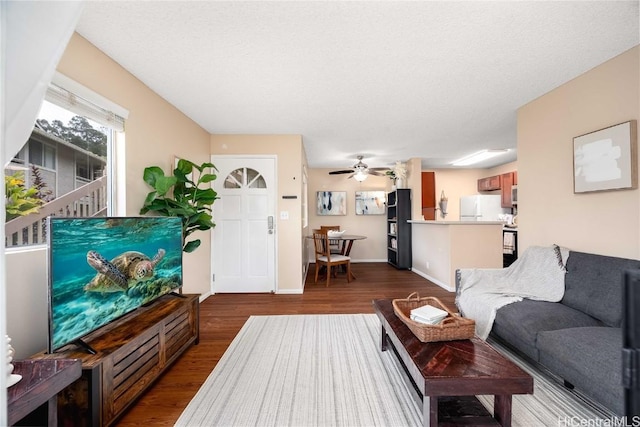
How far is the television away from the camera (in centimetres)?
128

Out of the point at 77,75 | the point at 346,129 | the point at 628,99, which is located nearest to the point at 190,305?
the point at 77,75

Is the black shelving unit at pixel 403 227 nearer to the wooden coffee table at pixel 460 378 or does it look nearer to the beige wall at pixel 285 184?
the beige wall at pixel 285 184

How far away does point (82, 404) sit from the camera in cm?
125

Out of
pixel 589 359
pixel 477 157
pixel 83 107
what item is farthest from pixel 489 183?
pixel 83 107

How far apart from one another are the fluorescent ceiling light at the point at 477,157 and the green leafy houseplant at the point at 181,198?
16.2 feet

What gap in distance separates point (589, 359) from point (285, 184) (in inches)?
134

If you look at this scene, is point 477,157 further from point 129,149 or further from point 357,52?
point 129,149

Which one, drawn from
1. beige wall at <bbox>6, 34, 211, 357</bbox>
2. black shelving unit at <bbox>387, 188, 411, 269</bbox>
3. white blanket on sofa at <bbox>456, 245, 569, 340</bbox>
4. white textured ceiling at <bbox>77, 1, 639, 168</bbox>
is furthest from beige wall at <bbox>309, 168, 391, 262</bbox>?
white blanket on sofa at <bbox>456, 245, 569, 340</bbox>

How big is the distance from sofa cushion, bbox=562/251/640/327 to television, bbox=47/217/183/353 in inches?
126

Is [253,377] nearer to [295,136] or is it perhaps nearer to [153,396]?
[153,396]

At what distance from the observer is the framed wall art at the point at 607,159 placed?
1.90m

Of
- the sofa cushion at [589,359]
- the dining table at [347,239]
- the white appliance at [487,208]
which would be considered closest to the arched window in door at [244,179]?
the dining table at [347,239]

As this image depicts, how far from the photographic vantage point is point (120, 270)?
1.65 meters

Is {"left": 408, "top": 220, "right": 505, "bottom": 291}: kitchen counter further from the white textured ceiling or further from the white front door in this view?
the white front door
